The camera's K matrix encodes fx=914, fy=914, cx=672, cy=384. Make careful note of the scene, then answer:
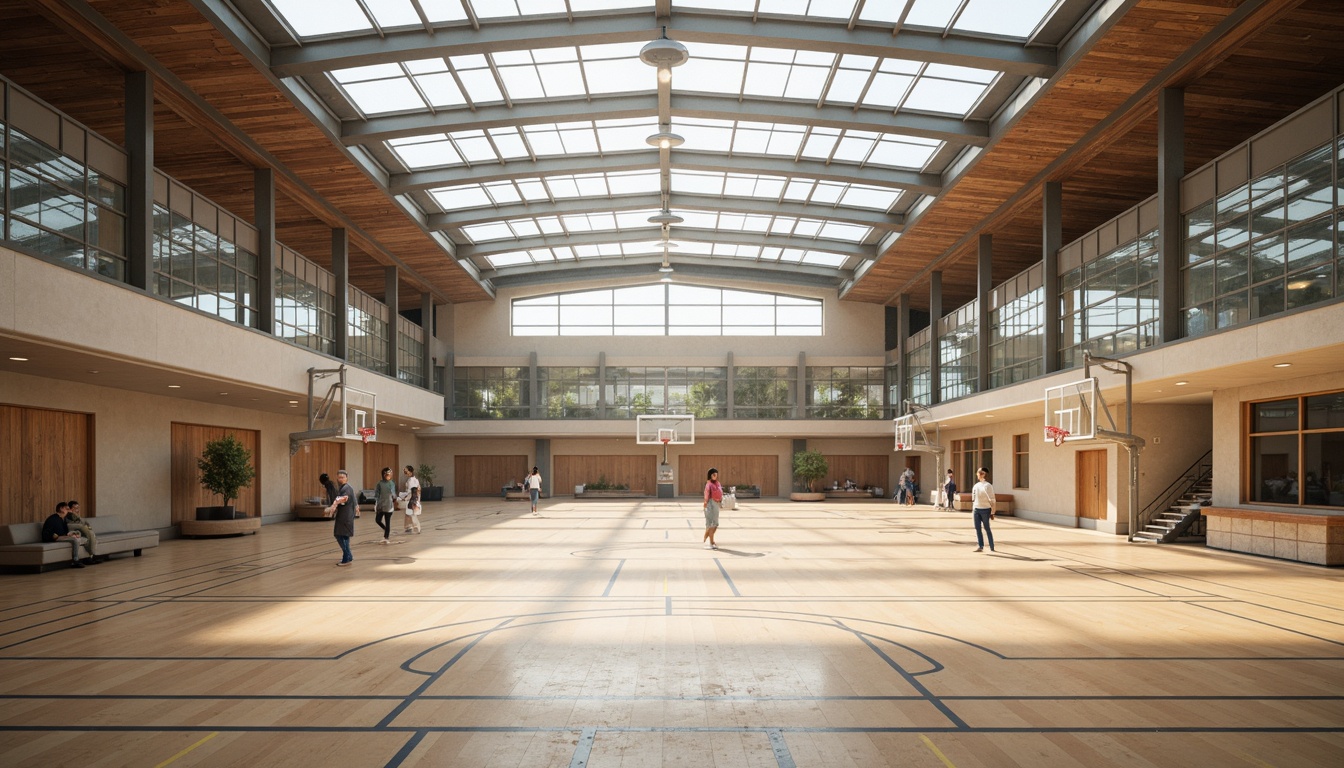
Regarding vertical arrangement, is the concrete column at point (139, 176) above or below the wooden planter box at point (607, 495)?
above

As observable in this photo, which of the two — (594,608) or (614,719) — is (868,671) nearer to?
(614,719)

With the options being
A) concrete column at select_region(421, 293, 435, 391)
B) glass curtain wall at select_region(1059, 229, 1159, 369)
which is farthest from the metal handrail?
concrete column at select_region(421, 293, 435, 391)

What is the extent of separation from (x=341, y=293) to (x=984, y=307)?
21781mm

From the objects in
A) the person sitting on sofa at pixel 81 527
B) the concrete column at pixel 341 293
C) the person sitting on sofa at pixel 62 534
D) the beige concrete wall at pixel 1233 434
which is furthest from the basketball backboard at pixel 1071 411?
the concrete column at pixel 341 293

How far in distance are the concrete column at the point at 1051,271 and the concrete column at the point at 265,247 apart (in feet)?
69.0

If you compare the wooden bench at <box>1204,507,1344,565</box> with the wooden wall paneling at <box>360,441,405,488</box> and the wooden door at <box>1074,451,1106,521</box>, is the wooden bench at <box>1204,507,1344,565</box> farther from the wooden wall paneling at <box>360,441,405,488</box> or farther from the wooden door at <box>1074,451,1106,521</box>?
the wooden wall paneling at <box>360,441,405,488</box>

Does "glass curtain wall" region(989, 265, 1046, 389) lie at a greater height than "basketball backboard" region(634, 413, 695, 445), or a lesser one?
greater

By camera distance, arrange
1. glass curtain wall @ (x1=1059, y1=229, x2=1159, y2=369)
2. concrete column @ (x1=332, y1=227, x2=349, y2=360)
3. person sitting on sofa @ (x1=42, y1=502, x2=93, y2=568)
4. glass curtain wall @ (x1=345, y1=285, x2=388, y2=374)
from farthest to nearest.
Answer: glass curtain wall @ (x1=345, y1=285, x2=388, y2=374)
concrete column @ (x1=332, y1=227, x2=349, y2=360)
glass curtain wall @ (x1=1059, y1=229, x2=1159, y2=369)
person sitting on sofa @ (x1=42, y1=502, x2=93, y2=568)

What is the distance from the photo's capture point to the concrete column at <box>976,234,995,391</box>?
31.8 m

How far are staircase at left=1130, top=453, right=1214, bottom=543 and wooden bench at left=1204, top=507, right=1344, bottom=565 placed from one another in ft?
5.03

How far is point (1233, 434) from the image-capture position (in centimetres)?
2014

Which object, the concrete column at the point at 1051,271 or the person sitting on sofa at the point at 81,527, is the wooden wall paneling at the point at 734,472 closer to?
the concrete column at the point at 1051,271

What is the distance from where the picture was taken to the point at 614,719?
6926mm

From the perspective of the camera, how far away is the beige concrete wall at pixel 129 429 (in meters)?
18.6
